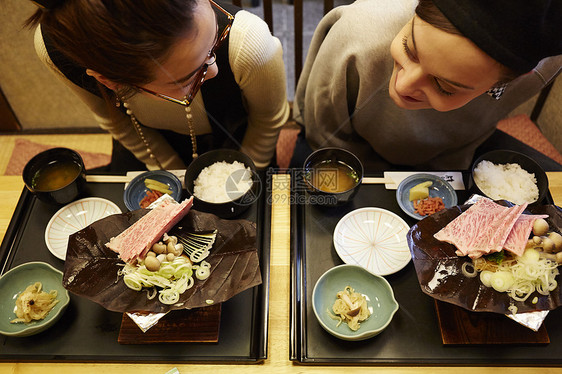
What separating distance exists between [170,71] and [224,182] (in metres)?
0.58

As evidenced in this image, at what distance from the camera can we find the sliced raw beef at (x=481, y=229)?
54.2 inches

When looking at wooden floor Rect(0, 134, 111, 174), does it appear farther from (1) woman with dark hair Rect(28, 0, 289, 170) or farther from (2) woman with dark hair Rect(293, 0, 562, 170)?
(2) woman with dark hair Rect(293, 0, 562, 170)

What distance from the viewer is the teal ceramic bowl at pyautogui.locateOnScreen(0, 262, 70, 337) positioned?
1.45 m

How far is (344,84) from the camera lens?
1824 millimetres

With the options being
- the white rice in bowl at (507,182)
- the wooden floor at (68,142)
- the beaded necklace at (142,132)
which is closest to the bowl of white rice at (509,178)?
the white rice in bowl at (507,182)

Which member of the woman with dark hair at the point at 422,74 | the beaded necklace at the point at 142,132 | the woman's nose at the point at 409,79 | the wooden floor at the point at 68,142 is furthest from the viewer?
the wooden floor at the point at 68,142

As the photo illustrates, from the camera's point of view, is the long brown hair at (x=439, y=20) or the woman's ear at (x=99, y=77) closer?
the long brown hair at (x=439, y=20)

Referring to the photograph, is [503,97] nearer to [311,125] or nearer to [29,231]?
[311,125]

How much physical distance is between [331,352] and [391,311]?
26cm

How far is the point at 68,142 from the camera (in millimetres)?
3117

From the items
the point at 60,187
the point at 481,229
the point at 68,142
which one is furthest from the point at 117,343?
the point at 68,142

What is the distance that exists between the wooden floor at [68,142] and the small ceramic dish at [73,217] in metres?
1.42

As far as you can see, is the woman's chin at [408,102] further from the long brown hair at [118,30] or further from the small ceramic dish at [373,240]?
the long brown hair at [118,30]

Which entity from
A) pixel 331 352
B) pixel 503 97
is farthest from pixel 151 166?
pixel 503 97
